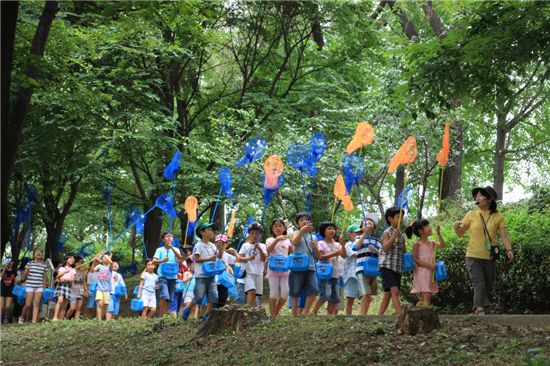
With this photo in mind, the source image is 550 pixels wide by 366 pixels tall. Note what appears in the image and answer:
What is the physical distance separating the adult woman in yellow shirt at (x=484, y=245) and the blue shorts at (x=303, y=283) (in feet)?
7.56

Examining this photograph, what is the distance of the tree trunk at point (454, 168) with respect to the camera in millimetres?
20094

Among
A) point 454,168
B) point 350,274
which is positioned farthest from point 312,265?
point 454,168

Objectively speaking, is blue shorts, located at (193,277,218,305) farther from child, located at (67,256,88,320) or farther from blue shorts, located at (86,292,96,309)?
child, located at (67,256,88,320)

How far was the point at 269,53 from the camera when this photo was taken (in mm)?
22141

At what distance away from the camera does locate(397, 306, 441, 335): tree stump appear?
7238mm

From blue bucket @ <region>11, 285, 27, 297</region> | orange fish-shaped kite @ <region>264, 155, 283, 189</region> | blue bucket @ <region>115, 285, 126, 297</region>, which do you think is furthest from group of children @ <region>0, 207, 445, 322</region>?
blue bucket @ <region>11, 285, 27, 297</region>

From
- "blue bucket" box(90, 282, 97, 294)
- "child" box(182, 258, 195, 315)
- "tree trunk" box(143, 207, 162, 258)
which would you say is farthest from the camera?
"tree trunk" box(143, 207, 162, 258)

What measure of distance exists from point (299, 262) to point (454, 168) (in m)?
12.5

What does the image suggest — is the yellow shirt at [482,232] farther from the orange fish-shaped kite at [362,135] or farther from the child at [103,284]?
the child at [103,284]

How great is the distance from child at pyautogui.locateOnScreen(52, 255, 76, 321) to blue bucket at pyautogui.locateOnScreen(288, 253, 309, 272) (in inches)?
296

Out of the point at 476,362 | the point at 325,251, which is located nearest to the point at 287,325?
the point at 325,251

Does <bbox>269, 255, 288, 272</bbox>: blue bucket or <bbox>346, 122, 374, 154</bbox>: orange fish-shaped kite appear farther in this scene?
<bbox>269, 255, 288, 272</bbox>: blue bucket

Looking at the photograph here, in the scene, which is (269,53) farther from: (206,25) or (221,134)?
(221,134)

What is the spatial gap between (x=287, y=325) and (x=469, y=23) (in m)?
4.80
